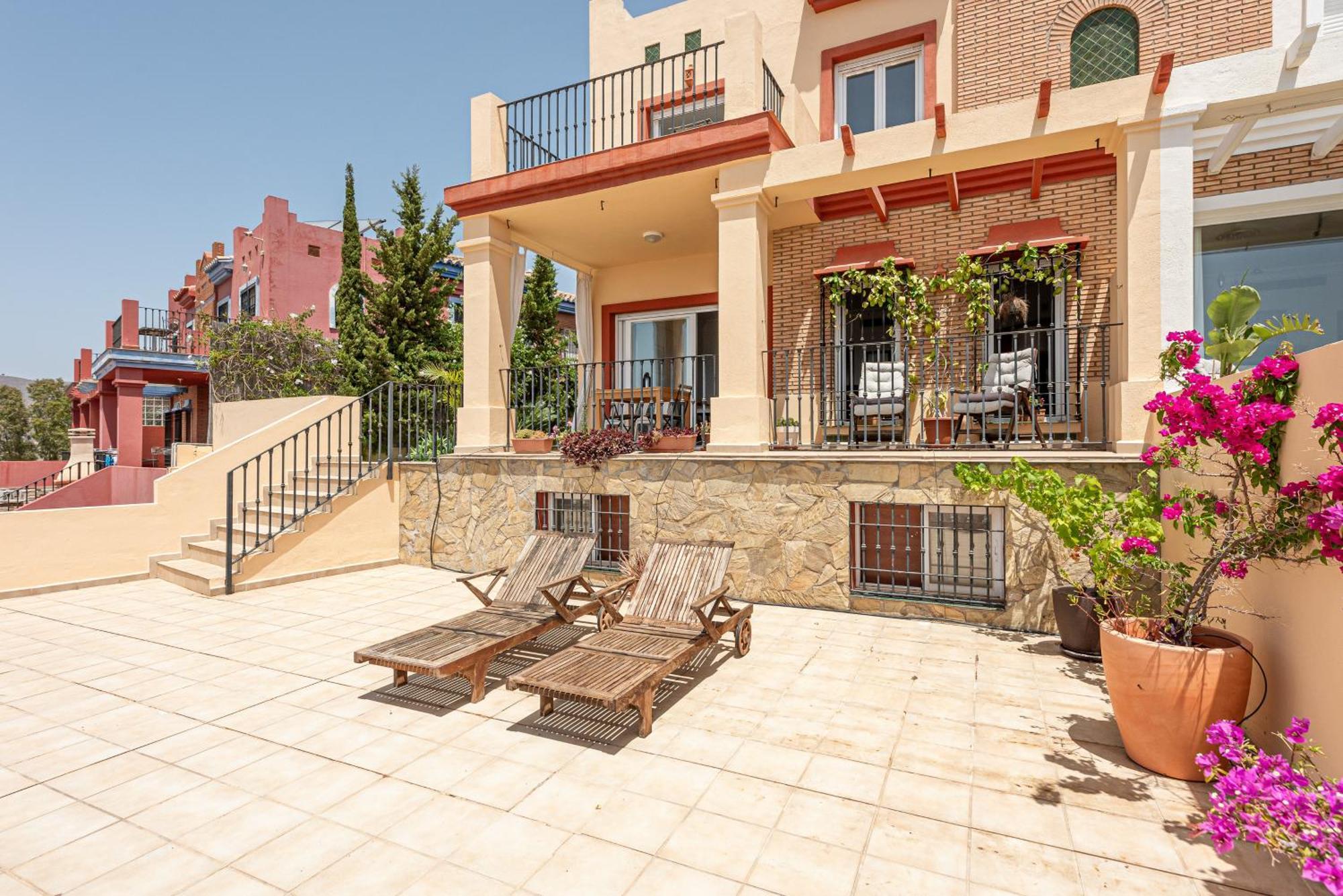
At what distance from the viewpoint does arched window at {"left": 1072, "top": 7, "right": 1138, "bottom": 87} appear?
8062mm

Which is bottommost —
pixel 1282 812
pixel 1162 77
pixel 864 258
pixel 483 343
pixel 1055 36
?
pixel 1282 812

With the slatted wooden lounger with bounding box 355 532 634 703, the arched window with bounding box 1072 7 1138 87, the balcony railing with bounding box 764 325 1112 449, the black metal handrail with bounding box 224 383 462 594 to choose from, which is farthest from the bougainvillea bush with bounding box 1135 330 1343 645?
the black metal handrail with bounding box 224 383 462 594

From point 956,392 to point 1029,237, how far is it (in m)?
2.34

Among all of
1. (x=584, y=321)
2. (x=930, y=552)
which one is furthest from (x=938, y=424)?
(x=584, y=321)

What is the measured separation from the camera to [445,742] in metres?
3.55

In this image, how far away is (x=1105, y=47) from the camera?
8172 mm

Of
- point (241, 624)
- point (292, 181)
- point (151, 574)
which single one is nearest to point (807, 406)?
point (241, 624)

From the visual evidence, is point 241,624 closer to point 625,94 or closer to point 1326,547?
point 1326,547

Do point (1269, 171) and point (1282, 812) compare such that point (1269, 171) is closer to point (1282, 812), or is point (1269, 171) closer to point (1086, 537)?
point (1086, 537)

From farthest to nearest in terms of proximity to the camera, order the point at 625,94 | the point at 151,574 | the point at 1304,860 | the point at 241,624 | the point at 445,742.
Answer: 1. the point at 625,94
2. the point at 151,574
3. the point at 241,624
4. the point at 445,742
5. the point at 1304,860

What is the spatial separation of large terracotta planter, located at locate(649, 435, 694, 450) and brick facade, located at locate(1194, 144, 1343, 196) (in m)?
6.75

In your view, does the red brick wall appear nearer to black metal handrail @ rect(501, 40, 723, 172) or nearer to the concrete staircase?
black metal handrail @ rect(501, 40, 723, 172)

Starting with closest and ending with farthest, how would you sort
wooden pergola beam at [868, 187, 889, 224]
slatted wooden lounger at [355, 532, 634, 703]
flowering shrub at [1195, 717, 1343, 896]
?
1. flowering shrub at [1195, 717, 1343, 896]
2. slatted wooden lounger at [355, 532, 634, 703]
3. wooden pergola beam at [868, 187, 889, 224]

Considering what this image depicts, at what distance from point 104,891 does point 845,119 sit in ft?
35.9
